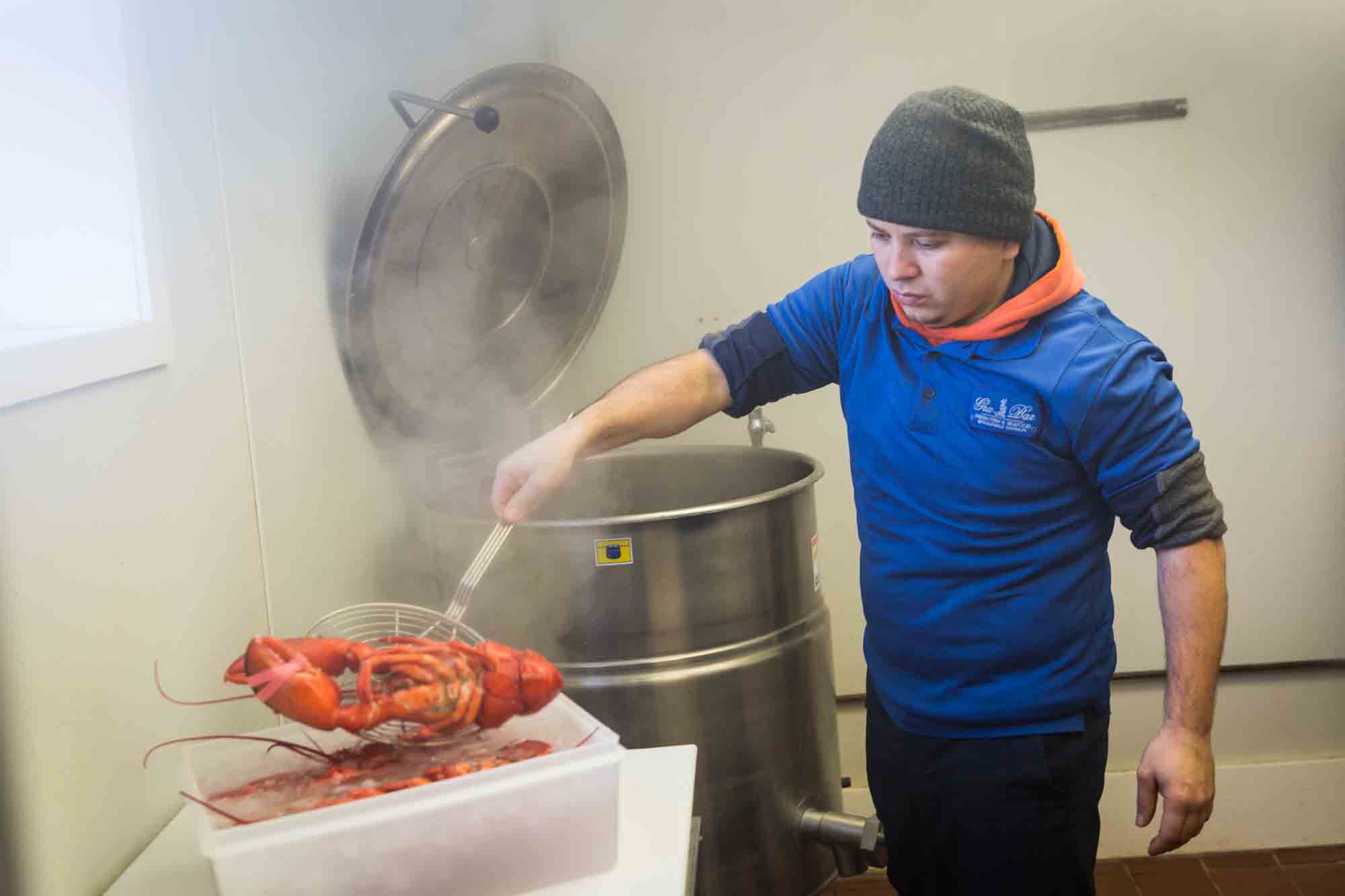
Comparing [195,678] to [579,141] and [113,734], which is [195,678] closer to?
[113,734]

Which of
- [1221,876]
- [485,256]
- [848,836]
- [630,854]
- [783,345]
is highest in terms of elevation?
[485,256]

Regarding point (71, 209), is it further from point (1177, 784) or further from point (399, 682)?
point (1177, 784)

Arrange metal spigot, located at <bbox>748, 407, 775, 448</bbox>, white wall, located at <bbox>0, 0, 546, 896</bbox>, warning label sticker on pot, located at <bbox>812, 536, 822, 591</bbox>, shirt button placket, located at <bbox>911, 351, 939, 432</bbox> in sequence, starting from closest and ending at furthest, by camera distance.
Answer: white wall, located at <bbox>0, 0, 546, 896</bbox>
shirt button placket, located at <bbox>911, 351, 939, 432</bbox>
warning label sticker on pot, located at <bbox>812, 536, 822, 591</bbox>
metal spigot, located at <bbox>748, 407, 775, 448</bbox>

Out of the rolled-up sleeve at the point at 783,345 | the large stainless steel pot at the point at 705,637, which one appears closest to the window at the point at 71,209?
the large stainless steel pot at the point at 705,637

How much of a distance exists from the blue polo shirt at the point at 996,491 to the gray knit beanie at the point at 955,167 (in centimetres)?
17

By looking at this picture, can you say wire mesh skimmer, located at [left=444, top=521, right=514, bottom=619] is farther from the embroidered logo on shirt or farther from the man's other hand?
the man's other hand

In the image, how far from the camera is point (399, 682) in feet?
3.49

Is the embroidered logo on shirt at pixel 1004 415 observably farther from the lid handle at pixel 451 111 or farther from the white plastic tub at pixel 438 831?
the lid handle at pixel 451 111

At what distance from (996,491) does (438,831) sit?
0.89 m

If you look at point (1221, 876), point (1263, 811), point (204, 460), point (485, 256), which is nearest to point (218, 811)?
point (204, 460)

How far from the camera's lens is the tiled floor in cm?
265

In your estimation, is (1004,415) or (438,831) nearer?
(438,831)

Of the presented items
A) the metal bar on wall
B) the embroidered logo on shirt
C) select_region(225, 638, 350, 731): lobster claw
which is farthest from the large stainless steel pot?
the metal bar on wall

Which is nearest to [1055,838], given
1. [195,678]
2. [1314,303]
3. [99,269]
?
[195,678]
